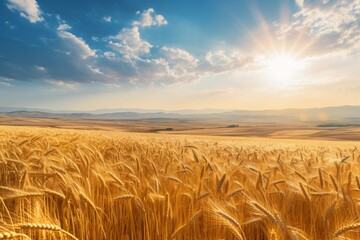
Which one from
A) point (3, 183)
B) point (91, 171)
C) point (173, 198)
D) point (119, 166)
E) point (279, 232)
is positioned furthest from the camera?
point (119, 166)

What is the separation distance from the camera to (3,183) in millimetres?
2826

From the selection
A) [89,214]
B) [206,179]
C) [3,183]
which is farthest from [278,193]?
[3,183]

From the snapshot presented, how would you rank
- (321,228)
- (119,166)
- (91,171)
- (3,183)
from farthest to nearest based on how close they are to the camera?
(119,166) → (3,183) → (91,171) → (321,228)

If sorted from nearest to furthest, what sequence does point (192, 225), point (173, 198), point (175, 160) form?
point (192, 225) < point (173, 198) < point (175, 160)

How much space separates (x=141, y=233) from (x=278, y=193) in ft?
3.85

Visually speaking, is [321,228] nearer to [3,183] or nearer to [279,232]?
[279,232]

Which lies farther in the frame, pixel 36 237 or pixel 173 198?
pixel 173 198

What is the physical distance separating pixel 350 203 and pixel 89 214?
6.18ft

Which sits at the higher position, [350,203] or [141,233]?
[350,203]

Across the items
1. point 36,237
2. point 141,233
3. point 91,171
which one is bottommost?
point 141,233

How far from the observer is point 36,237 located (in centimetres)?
161

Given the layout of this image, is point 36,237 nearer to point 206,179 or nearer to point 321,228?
point 206,179

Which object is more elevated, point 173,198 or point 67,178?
point 67,178

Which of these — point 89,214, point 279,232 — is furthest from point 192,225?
point 89,214
